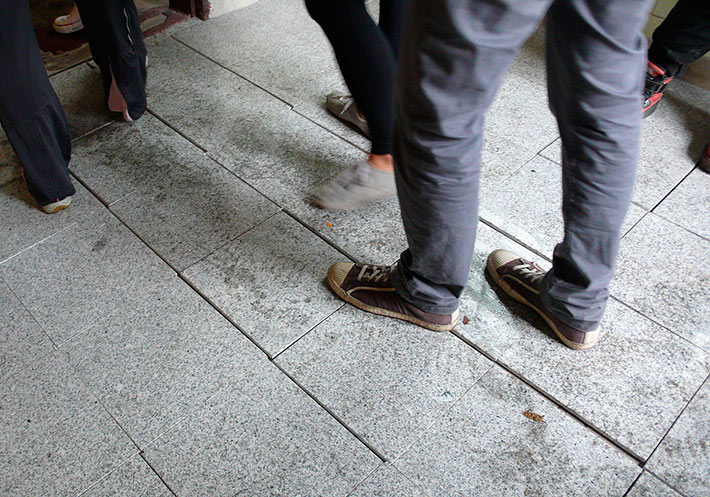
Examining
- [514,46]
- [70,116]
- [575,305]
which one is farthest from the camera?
[70,116]

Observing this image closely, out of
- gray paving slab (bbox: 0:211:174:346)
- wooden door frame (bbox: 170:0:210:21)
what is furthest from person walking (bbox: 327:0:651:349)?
wooden door frame (bbox: 170:0:210:21)

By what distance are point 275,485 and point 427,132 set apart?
0.72 metres

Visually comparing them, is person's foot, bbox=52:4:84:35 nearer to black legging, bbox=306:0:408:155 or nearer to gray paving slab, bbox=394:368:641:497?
black legging, bbox=306:0:408:155

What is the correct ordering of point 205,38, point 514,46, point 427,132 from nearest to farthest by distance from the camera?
point 514,46, point 427,132, point 205,38

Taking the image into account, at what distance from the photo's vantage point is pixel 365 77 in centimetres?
143

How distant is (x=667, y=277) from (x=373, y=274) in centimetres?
76

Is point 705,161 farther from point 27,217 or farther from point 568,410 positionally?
point 27,217

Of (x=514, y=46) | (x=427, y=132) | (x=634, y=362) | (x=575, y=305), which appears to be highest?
(x=514, y=46)

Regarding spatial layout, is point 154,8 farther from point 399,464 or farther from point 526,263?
point 399,464

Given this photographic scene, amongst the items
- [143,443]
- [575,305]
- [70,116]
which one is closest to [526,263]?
[575,305]

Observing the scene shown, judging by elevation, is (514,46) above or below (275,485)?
above

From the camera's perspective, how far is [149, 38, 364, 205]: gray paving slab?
1.83 metres

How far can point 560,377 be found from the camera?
4.31ft

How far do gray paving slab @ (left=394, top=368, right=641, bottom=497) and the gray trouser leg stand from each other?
0.90 ft
